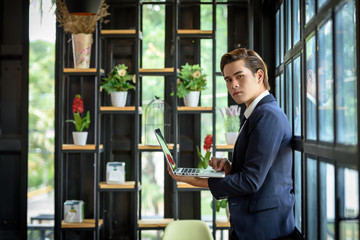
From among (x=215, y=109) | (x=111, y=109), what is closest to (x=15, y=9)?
(x=111, y=109)

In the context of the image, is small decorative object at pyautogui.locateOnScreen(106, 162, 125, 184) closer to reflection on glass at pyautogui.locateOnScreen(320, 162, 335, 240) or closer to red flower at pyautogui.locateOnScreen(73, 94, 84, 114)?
red flower at pyautogui.locateOnScreen(73, 94, 84, 114)

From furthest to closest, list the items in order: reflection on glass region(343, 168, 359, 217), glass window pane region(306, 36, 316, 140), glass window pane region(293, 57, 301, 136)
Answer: glass window pane region(293, 57, 301, 136)
glass window pane region(306, 36, 316, 140)
reflection on glass region(343, 168, 359, 217)

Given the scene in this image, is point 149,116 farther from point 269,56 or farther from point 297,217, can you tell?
point 297,217

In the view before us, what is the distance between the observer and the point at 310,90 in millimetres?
1931

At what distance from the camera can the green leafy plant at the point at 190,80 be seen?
3617mm

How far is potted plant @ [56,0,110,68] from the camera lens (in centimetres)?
364

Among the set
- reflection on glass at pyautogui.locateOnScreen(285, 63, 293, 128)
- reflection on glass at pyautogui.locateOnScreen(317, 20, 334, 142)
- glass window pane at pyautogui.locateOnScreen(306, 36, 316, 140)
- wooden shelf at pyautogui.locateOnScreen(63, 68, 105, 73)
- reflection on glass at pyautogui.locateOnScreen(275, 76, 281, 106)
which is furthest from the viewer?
wooden shelf at pyautogui.locateOnScreen(63, 68, 105, 73)

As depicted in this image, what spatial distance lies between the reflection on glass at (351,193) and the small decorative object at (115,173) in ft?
8.11

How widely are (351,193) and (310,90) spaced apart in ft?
2.16

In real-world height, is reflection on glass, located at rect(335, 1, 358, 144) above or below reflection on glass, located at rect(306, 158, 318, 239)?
above

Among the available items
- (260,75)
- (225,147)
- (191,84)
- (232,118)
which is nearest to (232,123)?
(232,118)

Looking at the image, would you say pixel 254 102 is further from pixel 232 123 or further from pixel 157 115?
pixel 157 115

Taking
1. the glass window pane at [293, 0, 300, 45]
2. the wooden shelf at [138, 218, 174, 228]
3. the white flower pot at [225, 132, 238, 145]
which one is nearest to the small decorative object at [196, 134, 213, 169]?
the white flower pot at [225, 132, 238, 145]

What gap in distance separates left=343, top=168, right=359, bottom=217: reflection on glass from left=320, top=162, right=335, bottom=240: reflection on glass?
155 mm
